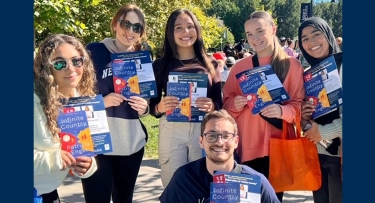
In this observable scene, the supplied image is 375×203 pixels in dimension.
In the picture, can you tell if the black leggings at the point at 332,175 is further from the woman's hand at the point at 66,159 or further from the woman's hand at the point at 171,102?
the woman's hand at the point at 66,159

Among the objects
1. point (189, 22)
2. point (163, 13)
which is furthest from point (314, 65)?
point (163, 13)

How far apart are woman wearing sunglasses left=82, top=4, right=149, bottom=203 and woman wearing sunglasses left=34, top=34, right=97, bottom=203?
0.35m

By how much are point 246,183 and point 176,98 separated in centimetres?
104

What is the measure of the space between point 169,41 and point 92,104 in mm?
1067

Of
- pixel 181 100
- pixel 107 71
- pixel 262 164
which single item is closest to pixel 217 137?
pixel 181 100

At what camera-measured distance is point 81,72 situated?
292 centimetres

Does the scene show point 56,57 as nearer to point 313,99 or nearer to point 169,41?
point 169,41

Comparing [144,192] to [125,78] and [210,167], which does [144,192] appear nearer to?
[125,78]

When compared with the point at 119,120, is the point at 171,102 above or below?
above

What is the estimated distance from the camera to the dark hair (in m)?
3.60

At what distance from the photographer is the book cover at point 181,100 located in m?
3.43

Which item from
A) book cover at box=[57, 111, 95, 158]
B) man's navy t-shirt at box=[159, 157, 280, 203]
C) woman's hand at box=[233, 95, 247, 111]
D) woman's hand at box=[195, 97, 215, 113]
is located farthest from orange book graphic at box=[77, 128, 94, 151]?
woman's hand at box=[233, 95, 247, 111]

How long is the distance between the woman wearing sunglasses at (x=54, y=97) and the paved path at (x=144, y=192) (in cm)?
274

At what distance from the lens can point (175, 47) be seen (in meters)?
3.62
